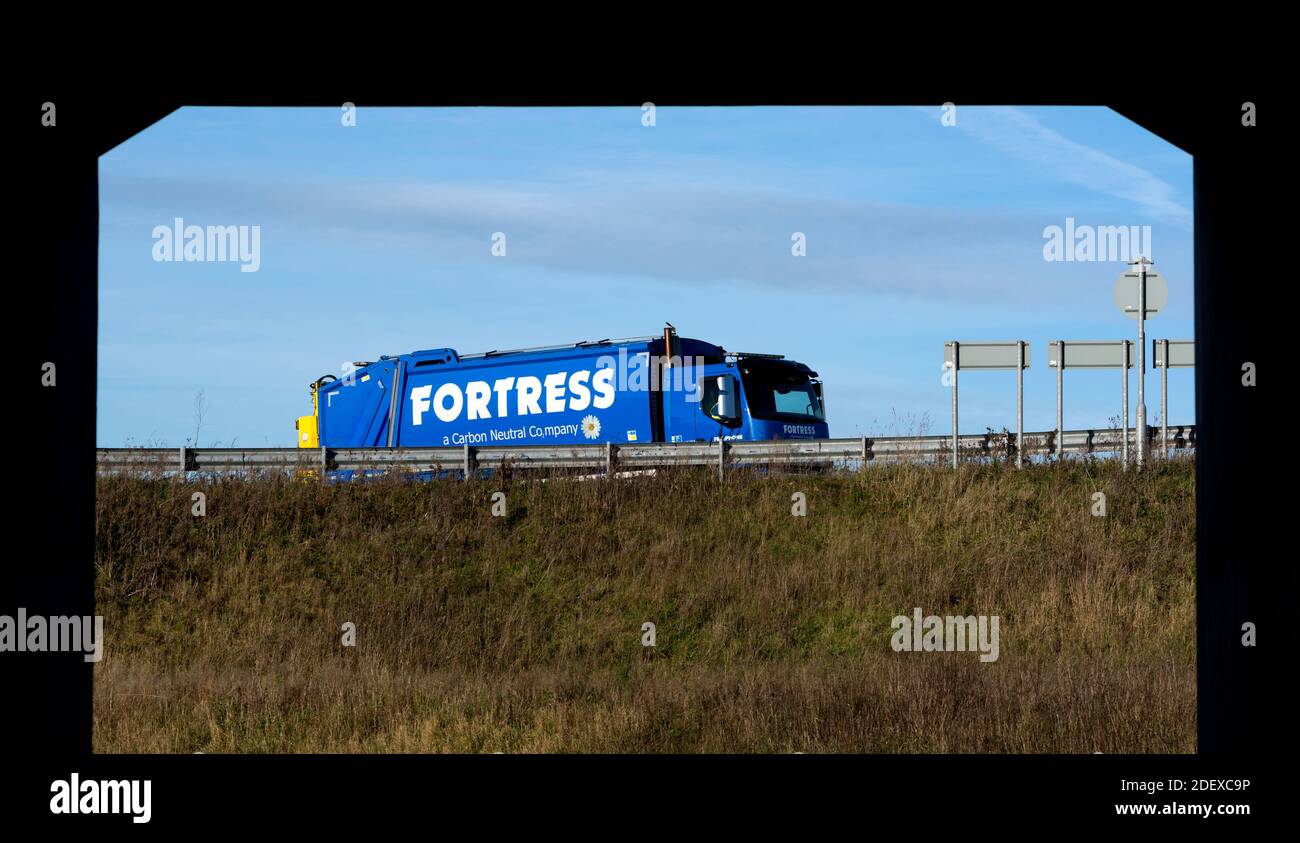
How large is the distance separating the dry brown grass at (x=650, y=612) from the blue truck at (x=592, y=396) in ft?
9.31

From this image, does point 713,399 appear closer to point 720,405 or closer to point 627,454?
point 720,405

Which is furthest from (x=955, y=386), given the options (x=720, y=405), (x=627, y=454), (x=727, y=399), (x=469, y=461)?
(x=469, y=461)

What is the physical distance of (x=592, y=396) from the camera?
2688cm

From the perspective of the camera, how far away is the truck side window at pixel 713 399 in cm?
2536

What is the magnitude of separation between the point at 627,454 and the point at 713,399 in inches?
103

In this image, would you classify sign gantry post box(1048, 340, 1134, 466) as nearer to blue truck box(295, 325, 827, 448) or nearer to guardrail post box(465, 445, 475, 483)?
blue truck box(295, 325, 827, 448)

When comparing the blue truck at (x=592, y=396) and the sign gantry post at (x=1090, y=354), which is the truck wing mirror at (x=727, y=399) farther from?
the sign gantry post at (x=1090, y=354)

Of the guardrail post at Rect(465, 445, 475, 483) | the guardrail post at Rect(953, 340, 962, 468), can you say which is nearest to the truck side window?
the guardrail post at Rect(953, 340, 962, 468)

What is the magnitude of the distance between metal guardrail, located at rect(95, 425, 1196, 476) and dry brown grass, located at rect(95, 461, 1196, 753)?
69 cm

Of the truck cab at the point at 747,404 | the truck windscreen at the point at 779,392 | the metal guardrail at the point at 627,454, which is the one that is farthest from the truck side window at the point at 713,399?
the metal guardrail at the point at 627,454

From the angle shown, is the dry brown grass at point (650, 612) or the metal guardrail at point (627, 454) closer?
the dry brown grass at point (650, 612)

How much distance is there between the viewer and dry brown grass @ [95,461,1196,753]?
10.6 metres

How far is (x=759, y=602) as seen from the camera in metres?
18.5
